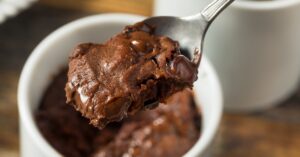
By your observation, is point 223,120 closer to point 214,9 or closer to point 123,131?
point 123,131

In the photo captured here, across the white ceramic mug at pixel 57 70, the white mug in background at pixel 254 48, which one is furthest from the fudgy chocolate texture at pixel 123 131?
the white mug in background at pixel 254 48

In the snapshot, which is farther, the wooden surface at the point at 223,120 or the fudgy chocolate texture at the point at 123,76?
the wooden surface at the point at 223,120

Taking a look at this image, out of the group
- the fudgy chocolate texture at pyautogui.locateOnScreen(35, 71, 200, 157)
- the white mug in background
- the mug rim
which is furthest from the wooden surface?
the mug rim

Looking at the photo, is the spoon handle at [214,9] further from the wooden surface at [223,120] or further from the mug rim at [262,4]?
the wooden surface at [223,120]

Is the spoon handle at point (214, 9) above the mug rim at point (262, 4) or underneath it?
above

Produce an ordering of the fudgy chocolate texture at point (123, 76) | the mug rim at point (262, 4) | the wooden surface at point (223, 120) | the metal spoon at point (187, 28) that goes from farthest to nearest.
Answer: the wooden surface at point (223, 120) → the mug rim at point (262, 4) → the metal spoon at point (187, 28) → the fudgy chocolate texture at point (123, 76)

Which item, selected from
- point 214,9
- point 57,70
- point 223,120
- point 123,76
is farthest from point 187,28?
point 223,120

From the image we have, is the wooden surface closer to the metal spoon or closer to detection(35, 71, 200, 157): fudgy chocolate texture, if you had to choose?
detection(35, 71, 200, 157): fudgy chocolate texture
